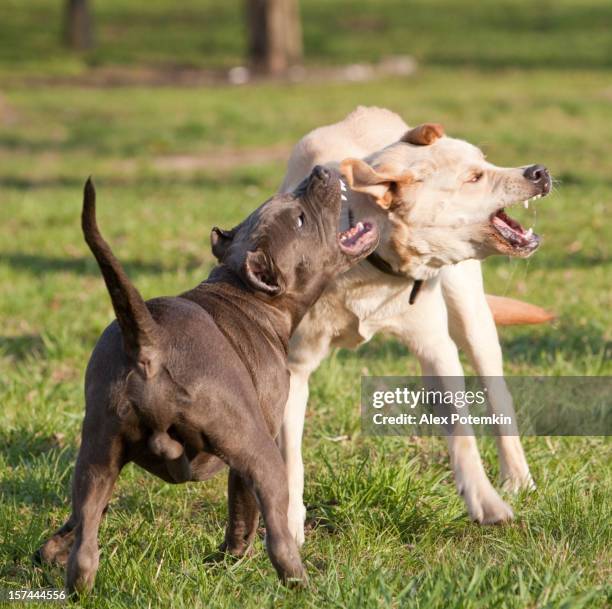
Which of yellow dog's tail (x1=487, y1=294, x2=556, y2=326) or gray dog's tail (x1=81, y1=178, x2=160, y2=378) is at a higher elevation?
gray dog's tail (x1=81, y1=178, x2=160, y2=378)

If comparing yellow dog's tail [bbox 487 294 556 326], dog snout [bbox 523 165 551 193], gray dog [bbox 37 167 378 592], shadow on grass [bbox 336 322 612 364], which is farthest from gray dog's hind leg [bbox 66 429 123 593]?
shadow on grass [bbox 336 322 612 364]

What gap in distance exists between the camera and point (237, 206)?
11062 mm

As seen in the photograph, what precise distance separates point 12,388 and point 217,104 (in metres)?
14.5

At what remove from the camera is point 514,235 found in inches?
186

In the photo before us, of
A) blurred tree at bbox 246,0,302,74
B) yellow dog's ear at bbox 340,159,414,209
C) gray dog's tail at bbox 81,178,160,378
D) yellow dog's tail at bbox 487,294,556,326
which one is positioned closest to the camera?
gray dog's tail at bbox 81,178,160,378

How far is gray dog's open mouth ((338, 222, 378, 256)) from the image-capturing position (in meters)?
4.34

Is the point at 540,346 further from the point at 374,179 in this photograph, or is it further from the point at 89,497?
the point at 89,497

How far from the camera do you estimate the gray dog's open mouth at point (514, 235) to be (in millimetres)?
A: 4691

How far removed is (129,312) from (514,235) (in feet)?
6.09

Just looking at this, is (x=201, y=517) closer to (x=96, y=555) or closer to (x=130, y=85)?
(x=96, y=555)

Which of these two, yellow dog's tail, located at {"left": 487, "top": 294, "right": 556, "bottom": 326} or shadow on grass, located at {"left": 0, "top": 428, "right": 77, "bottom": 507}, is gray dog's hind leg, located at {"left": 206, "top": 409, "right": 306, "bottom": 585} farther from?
yellow dog's tail, located at {"left": 487, "top": 294, "right": 556, "bottom": 326}

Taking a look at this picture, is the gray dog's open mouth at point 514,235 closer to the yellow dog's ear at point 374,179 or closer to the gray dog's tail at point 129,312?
the yellow dog's ear at point 374,179

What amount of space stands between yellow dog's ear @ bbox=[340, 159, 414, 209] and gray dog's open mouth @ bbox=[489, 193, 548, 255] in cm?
39

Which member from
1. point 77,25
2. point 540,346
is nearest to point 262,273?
point 540,346
